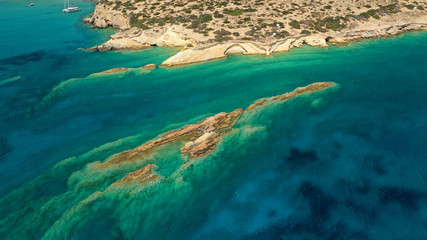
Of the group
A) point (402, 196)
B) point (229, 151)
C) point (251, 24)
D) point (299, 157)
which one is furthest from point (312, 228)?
point (251, 24)

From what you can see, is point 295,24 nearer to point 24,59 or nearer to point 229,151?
point 229,151

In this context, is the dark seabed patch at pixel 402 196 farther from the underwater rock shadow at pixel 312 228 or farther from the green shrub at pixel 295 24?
the green shrub at pixel 295 24

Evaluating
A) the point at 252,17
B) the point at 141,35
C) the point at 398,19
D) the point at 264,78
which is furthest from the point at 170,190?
the point at 398,19

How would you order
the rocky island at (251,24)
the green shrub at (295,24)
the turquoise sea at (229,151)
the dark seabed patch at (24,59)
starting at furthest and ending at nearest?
the green shrub at (295,24) < the dark seabed patch at (24,59) < the rocky island at (251,24) < the turquoise sea at (229,151)

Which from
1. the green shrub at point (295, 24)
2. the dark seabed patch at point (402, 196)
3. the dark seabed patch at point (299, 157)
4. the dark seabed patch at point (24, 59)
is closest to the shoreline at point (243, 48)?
the green shrub at point (295, 24)

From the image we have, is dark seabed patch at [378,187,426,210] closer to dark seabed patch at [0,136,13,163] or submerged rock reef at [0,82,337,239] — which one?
submerged rock reef at [0,82,337,239]
